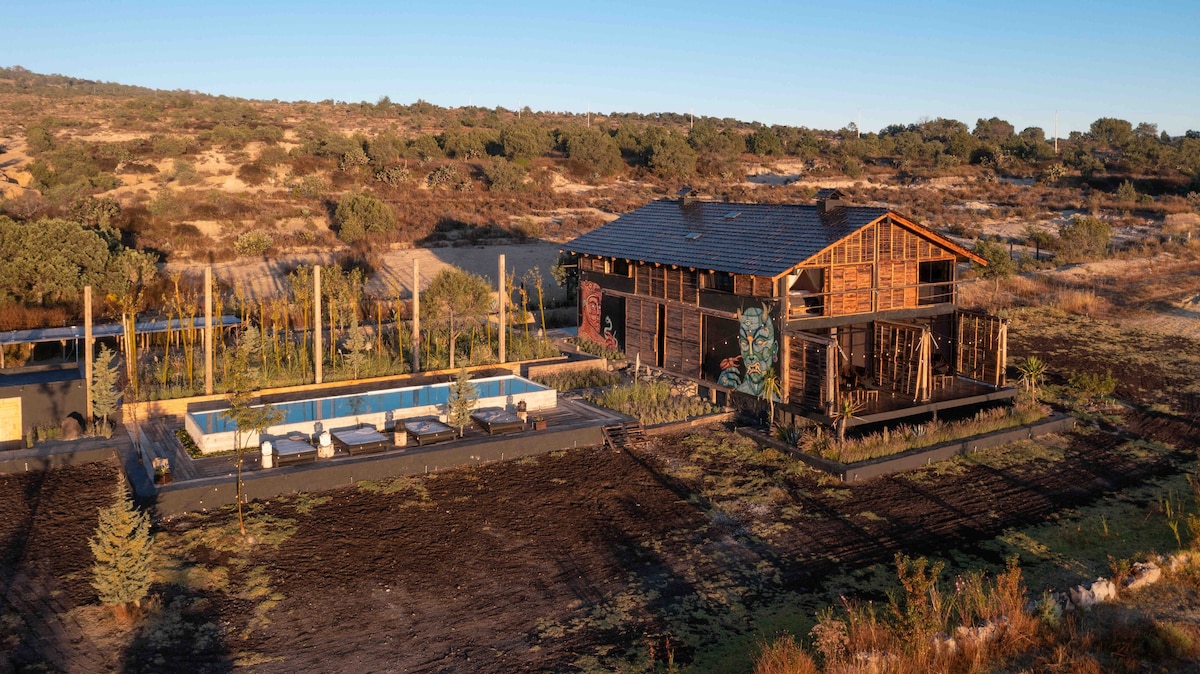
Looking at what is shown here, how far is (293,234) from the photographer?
120 feet

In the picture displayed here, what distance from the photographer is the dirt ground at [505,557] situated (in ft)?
29.1

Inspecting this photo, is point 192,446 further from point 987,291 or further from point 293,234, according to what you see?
point 987,291

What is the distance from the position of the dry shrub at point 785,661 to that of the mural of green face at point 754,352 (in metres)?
9.28

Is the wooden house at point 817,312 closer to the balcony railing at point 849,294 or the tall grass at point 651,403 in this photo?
the balcony railing at point 849,294

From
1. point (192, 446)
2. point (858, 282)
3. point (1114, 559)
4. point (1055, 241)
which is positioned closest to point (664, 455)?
point (858, 282)

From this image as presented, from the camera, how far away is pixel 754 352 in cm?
1742

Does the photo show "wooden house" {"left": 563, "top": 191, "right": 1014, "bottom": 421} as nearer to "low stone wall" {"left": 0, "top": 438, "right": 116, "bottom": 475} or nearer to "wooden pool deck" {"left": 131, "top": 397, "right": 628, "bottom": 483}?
"wooden pool deck" {"left": 131, "top": 397, "right": 628, "bottom": 483}

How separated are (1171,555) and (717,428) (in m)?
7.90

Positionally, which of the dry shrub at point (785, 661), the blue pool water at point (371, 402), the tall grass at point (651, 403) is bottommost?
the dry shrub at point (785, 661)

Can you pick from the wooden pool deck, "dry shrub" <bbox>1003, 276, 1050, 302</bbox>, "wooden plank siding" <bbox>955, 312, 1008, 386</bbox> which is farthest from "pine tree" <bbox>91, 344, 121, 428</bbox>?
"dry shrub" <bbox>1003, 276, 1050, 302</bbox>

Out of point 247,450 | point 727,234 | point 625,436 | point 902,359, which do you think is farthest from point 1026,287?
point 247,450

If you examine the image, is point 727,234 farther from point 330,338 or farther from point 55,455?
point 55,455

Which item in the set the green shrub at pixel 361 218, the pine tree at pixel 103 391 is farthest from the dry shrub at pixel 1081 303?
the pine tree at pixel 103 391

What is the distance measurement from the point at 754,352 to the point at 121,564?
11655 mm
